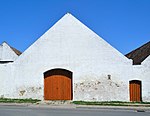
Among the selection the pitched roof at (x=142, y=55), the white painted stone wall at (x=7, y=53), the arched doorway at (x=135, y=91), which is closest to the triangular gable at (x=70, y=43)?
the arched doorway at (x=135, y=91)

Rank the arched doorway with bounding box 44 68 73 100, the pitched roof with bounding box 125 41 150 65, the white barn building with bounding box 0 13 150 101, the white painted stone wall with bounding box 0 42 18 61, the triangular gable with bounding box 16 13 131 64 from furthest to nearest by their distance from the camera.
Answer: the white painted stone wall with bounding box 0 42 18 61 < the pitched roof with bounding box 125 41 150 65 < the arched doorway with bounding box 44 68 73 100 < the triangular gable with bounding box 16 13 131 64 < the white barn building with bounding box 0 13 150 101

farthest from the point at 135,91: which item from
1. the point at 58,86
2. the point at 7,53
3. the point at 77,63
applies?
the point at 7,53

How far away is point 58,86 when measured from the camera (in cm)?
2273

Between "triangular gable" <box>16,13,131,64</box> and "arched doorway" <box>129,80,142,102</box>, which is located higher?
"triangular gable" <box>16,13,131,64</box>

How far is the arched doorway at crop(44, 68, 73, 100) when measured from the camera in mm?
22672

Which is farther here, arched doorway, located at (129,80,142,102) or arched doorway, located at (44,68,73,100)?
arched doorway, located at (44,68,73,100)

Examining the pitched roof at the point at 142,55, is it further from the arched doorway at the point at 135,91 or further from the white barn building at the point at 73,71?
the white barn building at the point at 73,71

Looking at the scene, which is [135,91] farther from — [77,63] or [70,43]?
[70,43]

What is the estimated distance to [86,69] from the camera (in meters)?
22.2

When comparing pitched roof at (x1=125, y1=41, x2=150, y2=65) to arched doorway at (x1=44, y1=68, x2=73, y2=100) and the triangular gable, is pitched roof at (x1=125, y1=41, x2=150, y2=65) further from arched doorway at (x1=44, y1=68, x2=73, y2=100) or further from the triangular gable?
arched doorway at (x1=44, y1=68, x2=73, y2=100)

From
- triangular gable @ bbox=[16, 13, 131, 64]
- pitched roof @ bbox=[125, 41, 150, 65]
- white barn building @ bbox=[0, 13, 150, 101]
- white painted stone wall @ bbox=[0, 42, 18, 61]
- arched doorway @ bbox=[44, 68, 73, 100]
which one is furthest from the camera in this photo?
white painted stone wall @ bbox=[0, 42, 18, 61]

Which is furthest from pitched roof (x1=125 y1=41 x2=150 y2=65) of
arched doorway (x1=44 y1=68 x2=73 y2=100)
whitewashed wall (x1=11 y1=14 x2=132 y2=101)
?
arched doorway (x1=44 y1=68 x2=73 y2=100)

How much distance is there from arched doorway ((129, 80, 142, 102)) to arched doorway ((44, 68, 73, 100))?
4.87 meters

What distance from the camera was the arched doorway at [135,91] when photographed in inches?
869
